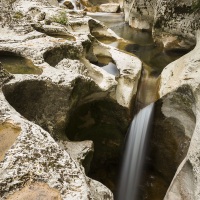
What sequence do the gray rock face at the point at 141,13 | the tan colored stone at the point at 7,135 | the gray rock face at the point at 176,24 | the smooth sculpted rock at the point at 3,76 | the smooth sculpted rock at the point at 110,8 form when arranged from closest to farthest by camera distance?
the tan colored stone at the point at 7,135 < the smooth sculpted rock at the point at 3,76 < the gray rock face at the point at 176,24 < the gray rock face at the point at 141,13 < the smooth sculpted rock at the point at 110,8

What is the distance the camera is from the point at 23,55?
663cm

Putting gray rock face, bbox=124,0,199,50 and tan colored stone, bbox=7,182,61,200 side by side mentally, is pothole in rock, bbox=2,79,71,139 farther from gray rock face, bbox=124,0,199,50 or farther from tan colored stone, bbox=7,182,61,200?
gray rock face, bbox=124,0,199,50

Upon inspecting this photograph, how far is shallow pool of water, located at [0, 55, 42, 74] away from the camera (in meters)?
5.95

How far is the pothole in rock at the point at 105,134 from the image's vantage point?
7109mm

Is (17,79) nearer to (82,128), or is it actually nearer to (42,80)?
(42,80)

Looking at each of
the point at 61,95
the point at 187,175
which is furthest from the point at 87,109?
the point at 187,175

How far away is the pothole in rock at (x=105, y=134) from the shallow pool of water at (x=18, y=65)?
1.68 meters

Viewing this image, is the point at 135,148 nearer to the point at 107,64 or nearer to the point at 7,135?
the point at 107,64

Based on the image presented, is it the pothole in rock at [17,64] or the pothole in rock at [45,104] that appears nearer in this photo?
the pothole in rock at [45,104]

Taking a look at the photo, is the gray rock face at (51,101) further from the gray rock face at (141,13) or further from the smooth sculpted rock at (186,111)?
the gray rock face at (141,13)

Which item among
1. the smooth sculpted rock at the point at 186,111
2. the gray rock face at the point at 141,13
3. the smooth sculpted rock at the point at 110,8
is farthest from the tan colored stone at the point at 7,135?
the smooth sculpted rock at the point at 110,8

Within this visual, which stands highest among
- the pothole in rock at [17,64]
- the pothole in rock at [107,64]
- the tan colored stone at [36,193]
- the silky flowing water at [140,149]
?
the tan colored stone at [36,193]

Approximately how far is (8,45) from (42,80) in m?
2.08

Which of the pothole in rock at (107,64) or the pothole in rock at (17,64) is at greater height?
the pothole in rock at (17,64)
